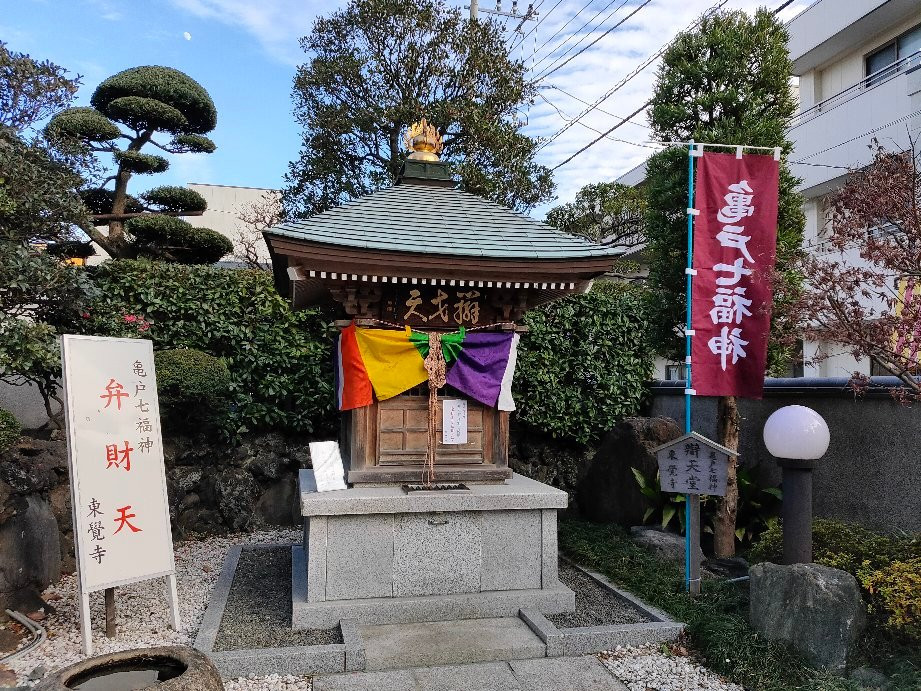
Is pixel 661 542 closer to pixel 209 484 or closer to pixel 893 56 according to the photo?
pixel 209 484

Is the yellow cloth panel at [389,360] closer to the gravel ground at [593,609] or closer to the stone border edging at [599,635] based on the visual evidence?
the stone border edging at [599,635]

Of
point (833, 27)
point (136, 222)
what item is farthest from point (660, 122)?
point (833, 27)

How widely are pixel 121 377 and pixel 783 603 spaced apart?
6.12 meters

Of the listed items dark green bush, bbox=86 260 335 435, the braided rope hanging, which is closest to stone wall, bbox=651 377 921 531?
the braided rope hanging

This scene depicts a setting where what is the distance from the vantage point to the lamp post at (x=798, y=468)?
5.78 meters

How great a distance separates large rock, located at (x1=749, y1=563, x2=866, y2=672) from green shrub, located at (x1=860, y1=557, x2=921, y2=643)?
0.15 m

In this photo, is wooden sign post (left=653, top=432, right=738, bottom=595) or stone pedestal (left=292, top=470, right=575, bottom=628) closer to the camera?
stone pedestal (left=292, top=470, right=575, bottom=628)

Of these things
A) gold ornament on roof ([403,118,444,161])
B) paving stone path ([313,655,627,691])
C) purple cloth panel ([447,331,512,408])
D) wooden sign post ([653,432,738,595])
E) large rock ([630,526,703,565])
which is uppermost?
gold ornament on roof ([403,118,444,161])

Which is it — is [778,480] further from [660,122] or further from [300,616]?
[300,616]

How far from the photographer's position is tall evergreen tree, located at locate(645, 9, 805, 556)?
7621 mm


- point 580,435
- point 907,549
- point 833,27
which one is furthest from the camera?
point 833,27

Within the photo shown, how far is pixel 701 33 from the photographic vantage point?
7.88 meters

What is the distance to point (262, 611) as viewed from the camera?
240 inches

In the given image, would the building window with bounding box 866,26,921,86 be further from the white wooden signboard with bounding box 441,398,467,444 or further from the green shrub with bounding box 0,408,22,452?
the green shrub with bounding box 0,408,22,452
